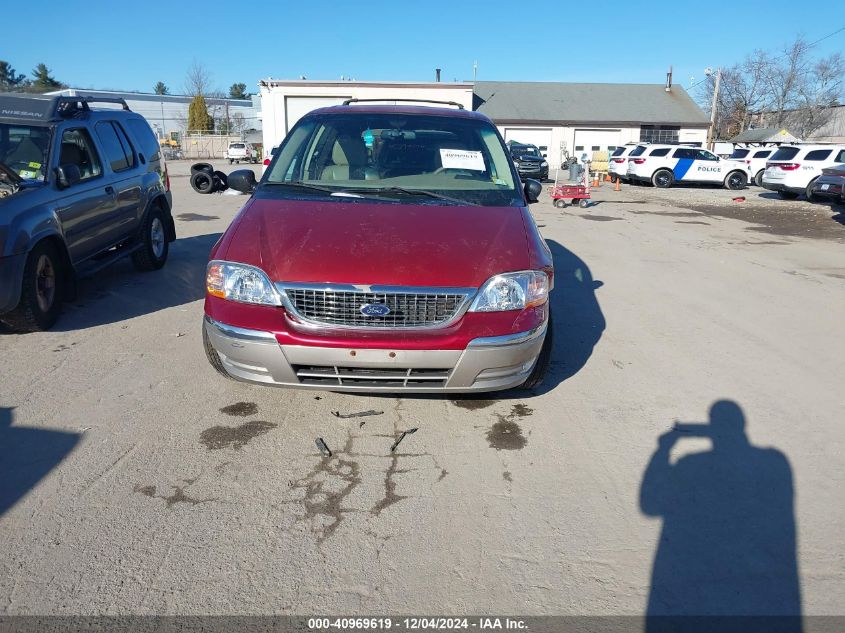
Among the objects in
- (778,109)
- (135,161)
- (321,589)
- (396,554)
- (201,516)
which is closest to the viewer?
(321,589)

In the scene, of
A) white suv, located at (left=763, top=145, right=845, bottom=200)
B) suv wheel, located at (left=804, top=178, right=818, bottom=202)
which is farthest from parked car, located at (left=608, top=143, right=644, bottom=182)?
suv wheel, located at (left=804, top=178, right=818, bottom=202)

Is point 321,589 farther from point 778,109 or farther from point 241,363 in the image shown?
point 778,109

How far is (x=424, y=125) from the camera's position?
5.35 meters

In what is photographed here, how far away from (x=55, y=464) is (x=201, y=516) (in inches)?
40.6

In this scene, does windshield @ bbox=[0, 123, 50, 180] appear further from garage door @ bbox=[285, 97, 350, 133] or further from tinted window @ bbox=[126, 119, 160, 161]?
garage door @ bbox=[285, 97, 350, 133]

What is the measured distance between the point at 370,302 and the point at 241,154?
137ft

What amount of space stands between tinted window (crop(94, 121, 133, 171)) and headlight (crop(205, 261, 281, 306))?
4.42 m

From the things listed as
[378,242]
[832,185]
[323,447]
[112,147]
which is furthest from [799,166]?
[323,447]

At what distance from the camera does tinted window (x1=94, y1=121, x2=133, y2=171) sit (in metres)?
7.37

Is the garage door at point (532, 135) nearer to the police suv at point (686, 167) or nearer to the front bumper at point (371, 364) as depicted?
the police suv at point (686, 167)

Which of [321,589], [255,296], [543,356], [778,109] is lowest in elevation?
[321,589]

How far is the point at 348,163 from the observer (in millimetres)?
5039

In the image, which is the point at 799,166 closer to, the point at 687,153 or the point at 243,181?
the point at 687,153

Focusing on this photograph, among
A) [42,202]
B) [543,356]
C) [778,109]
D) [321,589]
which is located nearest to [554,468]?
[543,356]
